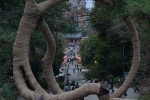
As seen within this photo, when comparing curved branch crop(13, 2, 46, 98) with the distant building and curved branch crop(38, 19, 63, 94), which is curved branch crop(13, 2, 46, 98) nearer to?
curved branch crop(38, 19, 63, 94)

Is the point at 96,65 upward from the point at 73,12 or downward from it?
downward

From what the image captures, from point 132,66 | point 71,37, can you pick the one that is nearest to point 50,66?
point 132,66

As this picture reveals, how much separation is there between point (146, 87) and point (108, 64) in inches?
482

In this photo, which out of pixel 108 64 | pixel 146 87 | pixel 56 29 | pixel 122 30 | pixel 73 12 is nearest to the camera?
pixel 56 29

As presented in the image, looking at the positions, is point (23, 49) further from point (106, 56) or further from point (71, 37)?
point (106, 56)

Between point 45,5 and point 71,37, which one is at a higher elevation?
point 45,5

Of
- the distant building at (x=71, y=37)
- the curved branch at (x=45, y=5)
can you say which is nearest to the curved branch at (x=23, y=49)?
the curved branch at (x=45, y=5)

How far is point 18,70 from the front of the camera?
3961mm

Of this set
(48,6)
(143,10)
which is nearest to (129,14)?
(143,10)

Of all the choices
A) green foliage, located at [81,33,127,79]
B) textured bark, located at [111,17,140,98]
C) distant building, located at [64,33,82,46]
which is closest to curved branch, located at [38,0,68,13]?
textured bark, located at [111,17,140,98]

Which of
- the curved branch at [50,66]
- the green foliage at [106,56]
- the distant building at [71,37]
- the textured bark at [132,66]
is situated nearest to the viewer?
the curved branch at [50,66]

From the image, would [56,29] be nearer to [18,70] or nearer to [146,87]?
[146,87]

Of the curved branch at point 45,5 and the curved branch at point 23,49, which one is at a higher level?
the curved branch at point 45,5

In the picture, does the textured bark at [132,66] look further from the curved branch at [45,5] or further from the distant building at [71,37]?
the distant building at [71,37]
